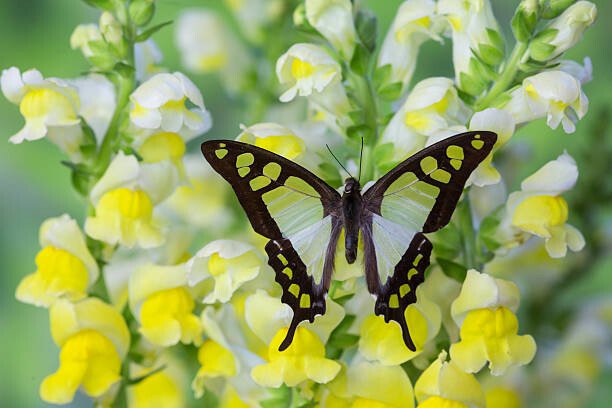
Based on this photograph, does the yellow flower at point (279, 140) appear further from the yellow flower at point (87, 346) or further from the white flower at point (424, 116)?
the yellow flower at point (87, 346)

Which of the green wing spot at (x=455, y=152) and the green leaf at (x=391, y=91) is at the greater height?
the green leaf at (x=391, y=91)

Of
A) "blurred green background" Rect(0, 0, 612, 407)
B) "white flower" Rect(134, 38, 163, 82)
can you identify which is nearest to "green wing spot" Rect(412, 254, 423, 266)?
"white flower" Rect(134, 38, 163, 82)

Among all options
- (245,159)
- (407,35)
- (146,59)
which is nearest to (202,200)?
(146,59)

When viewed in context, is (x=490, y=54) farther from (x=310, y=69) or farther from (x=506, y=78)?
(x=310, y=69)

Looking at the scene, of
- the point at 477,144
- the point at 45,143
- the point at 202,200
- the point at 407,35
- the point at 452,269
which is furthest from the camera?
the point at 45,143

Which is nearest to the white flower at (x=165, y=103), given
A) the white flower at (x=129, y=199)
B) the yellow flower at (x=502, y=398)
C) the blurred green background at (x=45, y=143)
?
the white flower at (x=129, y=199)

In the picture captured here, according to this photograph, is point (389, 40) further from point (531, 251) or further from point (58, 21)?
point (58, 21)

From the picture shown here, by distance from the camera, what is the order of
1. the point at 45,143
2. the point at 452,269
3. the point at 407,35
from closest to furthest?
the point at 452,269
the point at 407,35
the point at 45,143
